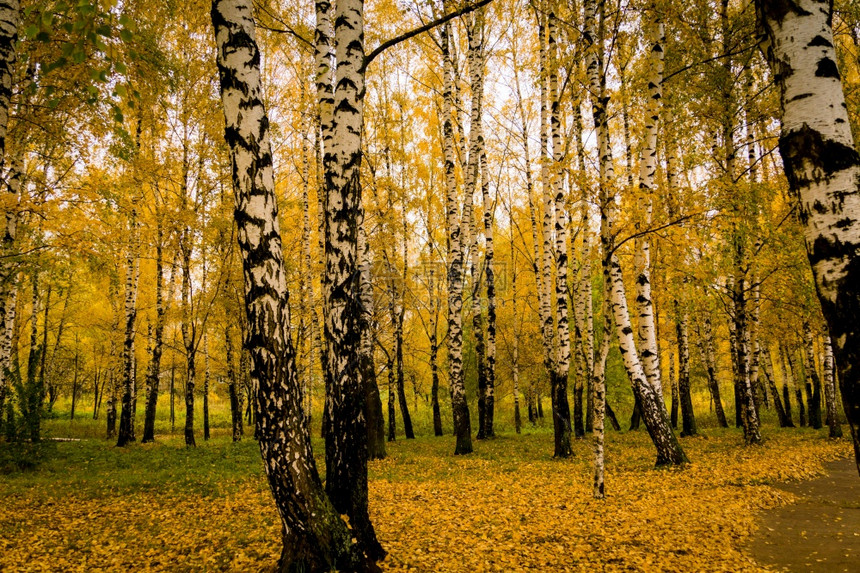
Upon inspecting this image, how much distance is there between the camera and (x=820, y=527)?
5527mm

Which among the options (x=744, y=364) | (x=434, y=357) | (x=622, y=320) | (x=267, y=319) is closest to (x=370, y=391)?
(x=434, y=357)

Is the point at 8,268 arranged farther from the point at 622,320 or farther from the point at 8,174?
the point at 622,320

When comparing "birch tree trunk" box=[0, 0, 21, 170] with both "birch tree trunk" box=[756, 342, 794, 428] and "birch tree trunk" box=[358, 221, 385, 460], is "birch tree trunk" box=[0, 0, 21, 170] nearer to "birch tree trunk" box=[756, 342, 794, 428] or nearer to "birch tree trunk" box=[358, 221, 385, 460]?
"birch tree trunk" box=[358, 221, 385, 460]

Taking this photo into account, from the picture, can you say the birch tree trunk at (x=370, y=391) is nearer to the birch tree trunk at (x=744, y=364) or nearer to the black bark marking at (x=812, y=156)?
the black bark marking at (x=812, y=156)

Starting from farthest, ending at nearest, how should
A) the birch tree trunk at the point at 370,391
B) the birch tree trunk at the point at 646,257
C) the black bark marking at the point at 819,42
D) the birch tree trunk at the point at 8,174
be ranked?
the birch tree trunk at the point at 370,391 < the birch tree trunk at the point at 646,257 < the birch tree trunk at the point at 8,174 < the black bark marking at the point at 819,42

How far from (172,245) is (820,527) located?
16.7 meters

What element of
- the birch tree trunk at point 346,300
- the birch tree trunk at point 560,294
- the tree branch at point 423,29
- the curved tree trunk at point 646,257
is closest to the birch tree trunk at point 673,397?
the birch tree trunk at point 560,294

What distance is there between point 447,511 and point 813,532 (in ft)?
15.6

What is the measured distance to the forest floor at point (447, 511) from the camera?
4730 mm

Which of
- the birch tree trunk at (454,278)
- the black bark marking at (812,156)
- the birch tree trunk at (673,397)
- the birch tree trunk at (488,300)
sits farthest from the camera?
the birch tree trunk at (673,397)

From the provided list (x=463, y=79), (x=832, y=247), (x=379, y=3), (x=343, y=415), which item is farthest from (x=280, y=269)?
(x=463, y=79)

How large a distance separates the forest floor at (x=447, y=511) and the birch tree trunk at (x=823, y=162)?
3262 mm

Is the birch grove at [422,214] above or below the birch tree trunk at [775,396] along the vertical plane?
above

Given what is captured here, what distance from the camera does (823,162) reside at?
258 cm
